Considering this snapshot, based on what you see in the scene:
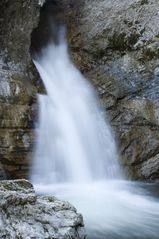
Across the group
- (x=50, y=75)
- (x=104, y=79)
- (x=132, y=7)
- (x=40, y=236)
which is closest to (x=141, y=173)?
(x=104, y=79)

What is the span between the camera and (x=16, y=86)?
11055 mm

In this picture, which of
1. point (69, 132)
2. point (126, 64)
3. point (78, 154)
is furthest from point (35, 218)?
point (126, 64)

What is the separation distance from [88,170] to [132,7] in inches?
227

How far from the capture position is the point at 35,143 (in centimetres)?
1088

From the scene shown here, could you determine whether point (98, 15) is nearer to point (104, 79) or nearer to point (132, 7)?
point (132, 7)

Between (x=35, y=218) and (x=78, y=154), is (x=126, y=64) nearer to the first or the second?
(x=78, y=154)

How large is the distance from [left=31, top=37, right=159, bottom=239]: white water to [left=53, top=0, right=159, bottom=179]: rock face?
1.46 feet

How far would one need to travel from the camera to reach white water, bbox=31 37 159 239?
8414 millimetres

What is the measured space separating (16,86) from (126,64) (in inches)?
151

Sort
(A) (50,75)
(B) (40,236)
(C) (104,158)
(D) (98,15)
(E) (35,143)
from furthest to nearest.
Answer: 1. (D) (98,15)
2. (A) (50,75)
3. (C) (104,158)
4. (E) (35,143)
5. (B) (40,236)

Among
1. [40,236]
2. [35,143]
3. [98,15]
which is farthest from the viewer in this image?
[98,15]

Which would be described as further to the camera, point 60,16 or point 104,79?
point 60,16

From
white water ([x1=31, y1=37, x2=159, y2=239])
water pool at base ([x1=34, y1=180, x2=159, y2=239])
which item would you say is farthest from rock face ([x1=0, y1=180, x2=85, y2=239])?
white water ([x1=31, y1=37, x2=159, y2=239])

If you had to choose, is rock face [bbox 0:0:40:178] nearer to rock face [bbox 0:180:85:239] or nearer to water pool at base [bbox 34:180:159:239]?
water pool at base [bbox 34:180:159:239]
